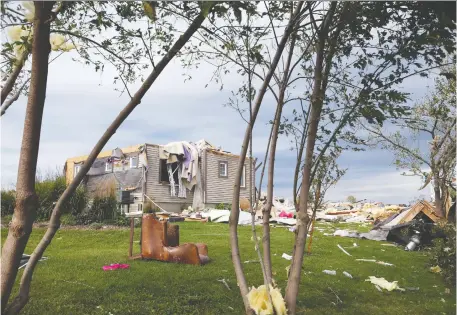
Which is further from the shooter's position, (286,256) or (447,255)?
(286,256)

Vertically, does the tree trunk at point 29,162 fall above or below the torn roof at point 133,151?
below

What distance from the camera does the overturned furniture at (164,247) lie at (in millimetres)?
6872

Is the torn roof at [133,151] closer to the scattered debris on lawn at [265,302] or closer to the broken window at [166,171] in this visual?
the broken window at [166,171]

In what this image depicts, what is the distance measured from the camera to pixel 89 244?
10109 millimetres

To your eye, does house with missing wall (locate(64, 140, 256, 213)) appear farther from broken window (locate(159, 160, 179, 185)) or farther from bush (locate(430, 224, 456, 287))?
bush (locate(430, 224, 456, 287))

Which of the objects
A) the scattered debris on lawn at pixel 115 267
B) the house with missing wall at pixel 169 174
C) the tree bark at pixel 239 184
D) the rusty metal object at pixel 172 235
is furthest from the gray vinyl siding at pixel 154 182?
the tree bark at pixel 239 184

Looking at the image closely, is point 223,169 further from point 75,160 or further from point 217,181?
point 75,160

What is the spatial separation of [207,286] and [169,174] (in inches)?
630

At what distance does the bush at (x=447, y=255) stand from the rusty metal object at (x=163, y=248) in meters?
3.62

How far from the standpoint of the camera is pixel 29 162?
307cm

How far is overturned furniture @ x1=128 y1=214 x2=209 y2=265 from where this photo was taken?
687 centimetres

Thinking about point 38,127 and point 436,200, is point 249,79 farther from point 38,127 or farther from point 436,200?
point 436,200

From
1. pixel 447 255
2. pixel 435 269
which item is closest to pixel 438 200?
pixel 435 269

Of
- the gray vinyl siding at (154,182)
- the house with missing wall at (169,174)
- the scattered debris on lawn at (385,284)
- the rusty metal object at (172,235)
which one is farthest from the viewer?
the gray vinyl siding at (154,182)
